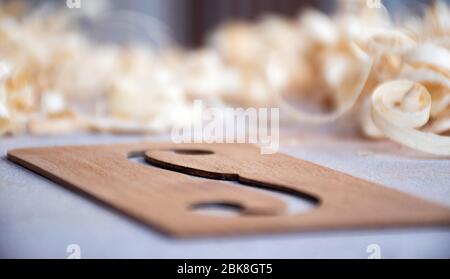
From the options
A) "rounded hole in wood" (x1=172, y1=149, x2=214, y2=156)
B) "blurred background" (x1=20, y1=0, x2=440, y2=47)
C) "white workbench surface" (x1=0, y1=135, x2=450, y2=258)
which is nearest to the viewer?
"white workbench surface" (x1=0, y1=135, x2=450, y2=258)

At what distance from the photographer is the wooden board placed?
0.52 meters

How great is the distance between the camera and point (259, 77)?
1.47 metres

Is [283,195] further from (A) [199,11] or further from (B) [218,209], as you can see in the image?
(A) [199,11]

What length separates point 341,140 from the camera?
0.99m

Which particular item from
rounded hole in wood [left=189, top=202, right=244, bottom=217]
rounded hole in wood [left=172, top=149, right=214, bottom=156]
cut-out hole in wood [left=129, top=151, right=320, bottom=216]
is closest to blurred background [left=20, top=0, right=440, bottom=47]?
rounded hole in wood [left=172, top=149, right=214, bottom=156]

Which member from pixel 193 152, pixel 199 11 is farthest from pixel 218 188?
pixel 199 11

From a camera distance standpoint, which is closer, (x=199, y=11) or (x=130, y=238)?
(x=130, y=238)

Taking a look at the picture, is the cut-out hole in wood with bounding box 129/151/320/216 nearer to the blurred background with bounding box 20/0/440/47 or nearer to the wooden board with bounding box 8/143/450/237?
the wooden board with bounding box 8/143/450/237

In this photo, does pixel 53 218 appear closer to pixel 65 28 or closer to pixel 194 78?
pixel 194 78

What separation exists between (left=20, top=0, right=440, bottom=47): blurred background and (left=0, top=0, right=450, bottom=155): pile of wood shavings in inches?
43.5

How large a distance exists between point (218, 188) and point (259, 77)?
86cm

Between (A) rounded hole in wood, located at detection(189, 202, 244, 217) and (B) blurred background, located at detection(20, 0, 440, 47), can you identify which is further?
(B) blurred background, located at detection(20, 0, 440, 47)

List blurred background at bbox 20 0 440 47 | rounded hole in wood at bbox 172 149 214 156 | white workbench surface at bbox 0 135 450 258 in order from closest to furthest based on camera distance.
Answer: white workbench surface at bbox 0 135 450 258
rounded hole in wood at bbox 172 149 214 156
blurred background at bbox 20 0 440 47

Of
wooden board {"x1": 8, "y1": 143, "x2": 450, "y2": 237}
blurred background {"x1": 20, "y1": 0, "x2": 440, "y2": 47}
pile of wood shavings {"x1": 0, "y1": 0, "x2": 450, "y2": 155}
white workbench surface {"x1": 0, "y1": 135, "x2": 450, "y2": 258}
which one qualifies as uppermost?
blurred background {"x1": 20, "y1": 0, "x2": 440, "y2": 47}
